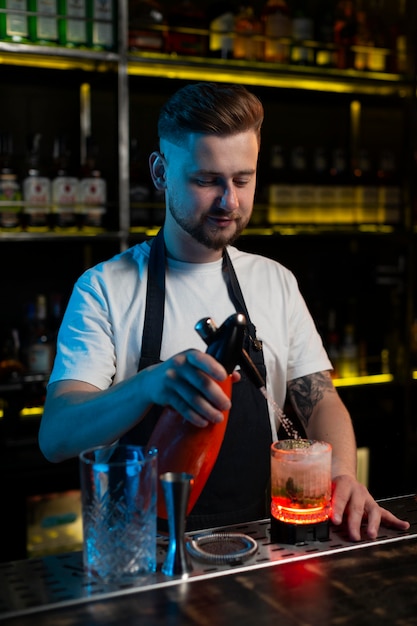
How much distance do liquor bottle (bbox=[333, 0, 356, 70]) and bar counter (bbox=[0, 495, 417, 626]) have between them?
7.61 feet

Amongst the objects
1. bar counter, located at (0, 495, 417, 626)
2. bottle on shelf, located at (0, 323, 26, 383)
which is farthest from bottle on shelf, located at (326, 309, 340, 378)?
bar counter, located at (0, 495, 417, 626)

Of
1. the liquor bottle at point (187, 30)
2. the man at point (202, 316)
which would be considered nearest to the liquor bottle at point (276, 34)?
the liquor bottle at point (187, 30)

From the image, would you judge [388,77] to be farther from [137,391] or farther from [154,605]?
[154,605]

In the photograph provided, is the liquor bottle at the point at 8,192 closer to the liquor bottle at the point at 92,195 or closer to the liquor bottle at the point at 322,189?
the liquor bottle at the point at 92,195

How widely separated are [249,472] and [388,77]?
6.56ft

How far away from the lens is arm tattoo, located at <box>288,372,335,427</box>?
5.74 ft

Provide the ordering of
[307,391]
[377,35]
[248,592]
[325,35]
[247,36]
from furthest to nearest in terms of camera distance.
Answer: [377,35] → [325,35] → [247,36] → [307,391] → [248,592]

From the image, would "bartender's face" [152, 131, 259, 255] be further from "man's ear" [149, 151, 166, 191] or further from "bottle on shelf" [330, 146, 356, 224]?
"bottle on shelf" [330, 146, 356, 224]

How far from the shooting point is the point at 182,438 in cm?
108

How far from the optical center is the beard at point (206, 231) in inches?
60.5

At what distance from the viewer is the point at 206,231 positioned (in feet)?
5.07

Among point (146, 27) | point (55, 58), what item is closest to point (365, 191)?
point (146, 27)

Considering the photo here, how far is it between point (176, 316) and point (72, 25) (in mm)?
1368

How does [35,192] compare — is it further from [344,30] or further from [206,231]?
[344,30]
